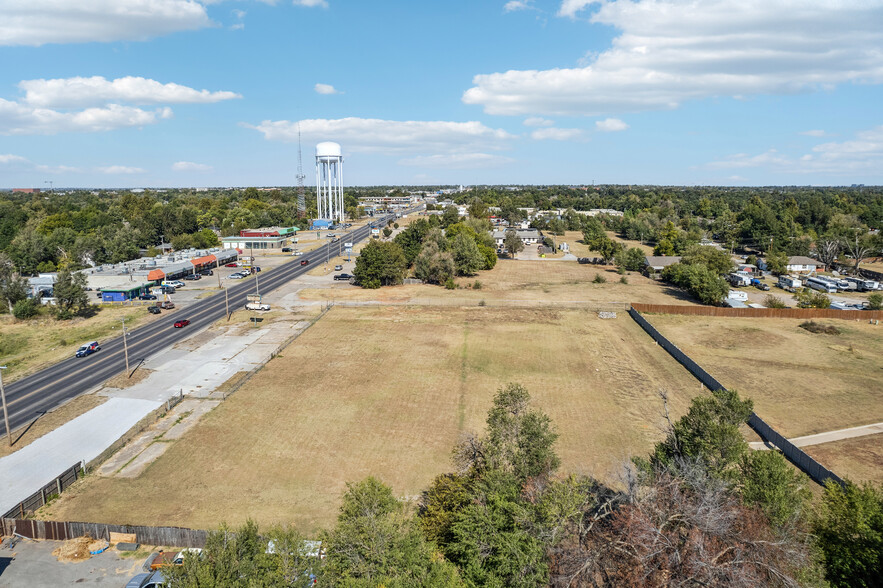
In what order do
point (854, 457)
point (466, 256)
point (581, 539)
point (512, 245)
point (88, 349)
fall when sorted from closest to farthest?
point (581, 539), point (854, 457), point (88, 349), point (466, 256), point (512, 245)

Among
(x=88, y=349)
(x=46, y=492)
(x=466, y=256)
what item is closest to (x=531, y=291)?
(x=466, y=256)

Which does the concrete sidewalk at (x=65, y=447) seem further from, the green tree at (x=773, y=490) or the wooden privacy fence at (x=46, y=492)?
the green tree at (x=773, y=490)

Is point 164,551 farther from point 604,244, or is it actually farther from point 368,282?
point 604,244

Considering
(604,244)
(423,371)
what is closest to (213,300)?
(423,371)

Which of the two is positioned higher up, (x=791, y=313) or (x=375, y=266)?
(x=375, y=266)

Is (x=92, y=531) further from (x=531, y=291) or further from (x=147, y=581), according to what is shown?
(x=531, y=291)

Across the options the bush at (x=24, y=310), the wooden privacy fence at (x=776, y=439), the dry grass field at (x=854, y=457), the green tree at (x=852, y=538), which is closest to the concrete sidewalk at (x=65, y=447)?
the bush at (x=24, y=310)
